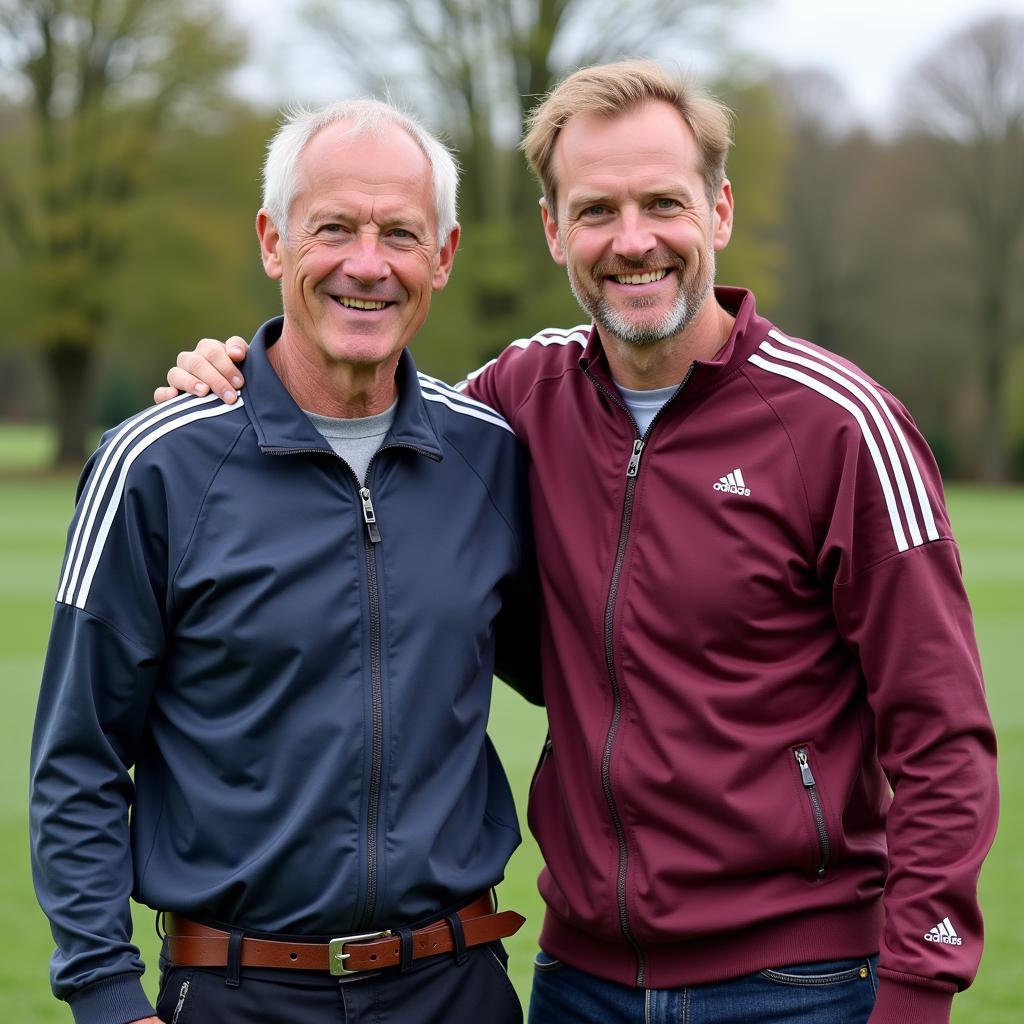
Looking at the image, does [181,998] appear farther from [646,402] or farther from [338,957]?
[646,402]

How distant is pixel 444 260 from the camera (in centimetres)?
358

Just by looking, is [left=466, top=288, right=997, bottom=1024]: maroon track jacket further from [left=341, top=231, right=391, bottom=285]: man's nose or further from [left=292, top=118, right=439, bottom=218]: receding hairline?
[left=292, top=118, right=439, bottom=218]: receding hairline

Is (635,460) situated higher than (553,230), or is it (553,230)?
(553,230)

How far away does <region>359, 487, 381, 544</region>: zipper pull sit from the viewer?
10.5 ft

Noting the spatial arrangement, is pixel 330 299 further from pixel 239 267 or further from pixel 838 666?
pixel 239 267

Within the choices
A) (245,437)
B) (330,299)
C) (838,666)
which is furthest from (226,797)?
(838,666)

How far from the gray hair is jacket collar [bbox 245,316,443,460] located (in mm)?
292

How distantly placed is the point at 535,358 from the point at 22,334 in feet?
134

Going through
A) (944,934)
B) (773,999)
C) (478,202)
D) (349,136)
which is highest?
(478,202)

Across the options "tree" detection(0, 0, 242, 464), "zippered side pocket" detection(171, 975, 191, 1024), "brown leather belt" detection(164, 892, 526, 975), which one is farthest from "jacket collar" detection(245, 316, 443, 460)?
"tree" detection(0, 0, 242, 464)

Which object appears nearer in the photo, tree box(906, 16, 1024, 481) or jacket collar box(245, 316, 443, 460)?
jacket collar box(245, 316, 443, 460)

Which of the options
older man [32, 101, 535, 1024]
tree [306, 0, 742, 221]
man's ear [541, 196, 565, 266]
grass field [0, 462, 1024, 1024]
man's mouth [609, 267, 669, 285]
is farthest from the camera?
tree [306, 0, 742, 221]

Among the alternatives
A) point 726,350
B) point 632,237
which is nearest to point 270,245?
point 632,237

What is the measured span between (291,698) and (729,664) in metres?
0.93
